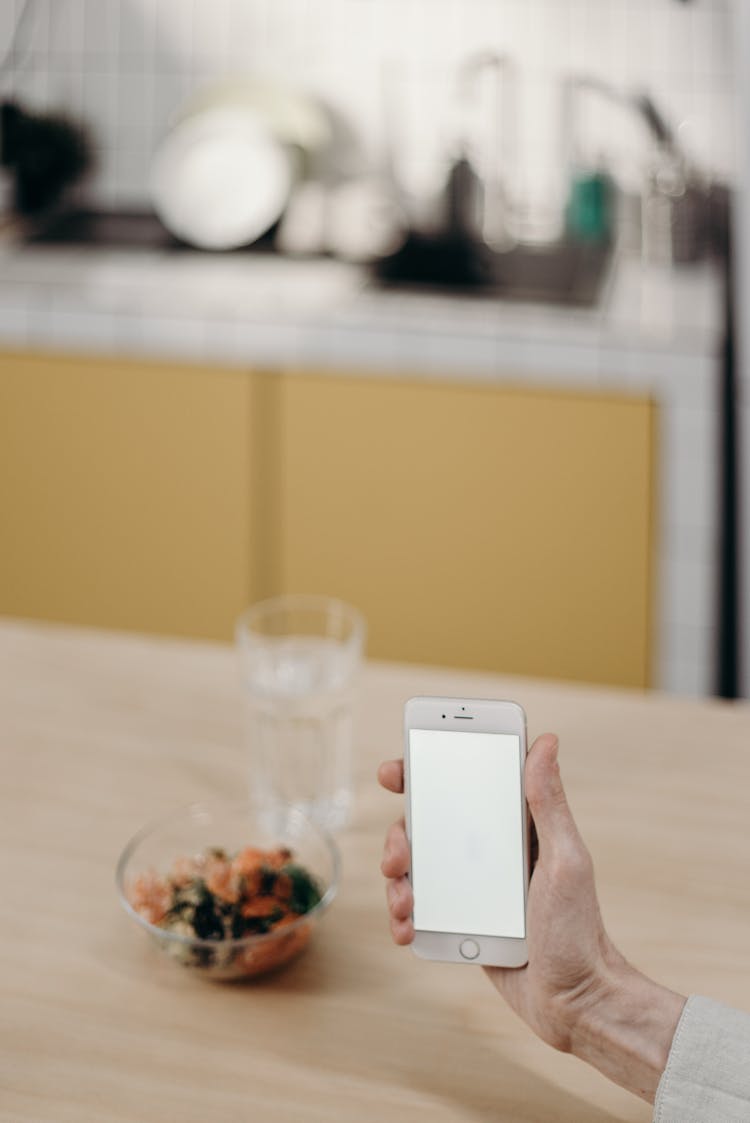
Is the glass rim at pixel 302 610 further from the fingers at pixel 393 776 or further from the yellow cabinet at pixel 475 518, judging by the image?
the yellow cabinet at pixel 475 518

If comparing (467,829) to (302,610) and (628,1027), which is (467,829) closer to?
(628,1027)

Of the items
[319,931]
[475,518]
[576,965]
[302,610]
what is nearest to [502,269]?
[475,518]

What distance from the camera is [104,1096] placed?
2.91 ft

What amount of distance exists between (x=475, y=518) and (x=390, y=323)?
367 millimetres

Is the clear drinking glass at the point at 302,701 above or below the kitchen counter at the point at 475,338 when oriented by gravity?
below

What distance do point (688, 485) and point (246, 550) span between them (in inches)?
31.9

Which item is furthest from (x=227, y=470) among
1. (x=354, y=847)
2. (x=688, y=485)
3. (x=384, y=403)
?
(x=354, y=847)

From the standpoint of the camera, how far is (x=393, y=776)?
0.96 meters

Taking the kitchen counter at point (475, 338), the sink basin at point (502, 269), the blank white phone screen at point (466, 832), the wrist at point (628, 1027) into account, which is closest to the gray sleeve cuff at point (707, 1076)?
the wrist at point (628, 1027)

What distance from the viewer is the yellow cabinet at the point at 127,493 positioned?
265 cm

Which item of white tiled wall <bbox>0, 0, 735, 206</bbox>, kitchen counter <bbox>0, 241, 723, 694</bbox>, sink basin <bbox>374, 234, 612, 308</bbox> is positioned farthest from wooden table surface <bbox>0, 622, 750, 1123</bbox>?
white tiled wall <bbox>0, 0, 735, 206</bbox>

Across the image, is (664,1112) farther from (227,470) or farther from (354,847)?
(227,470)

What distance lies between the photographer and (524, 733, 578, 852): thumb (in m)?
0.88

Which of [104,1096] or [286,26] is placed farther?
[286,26]
